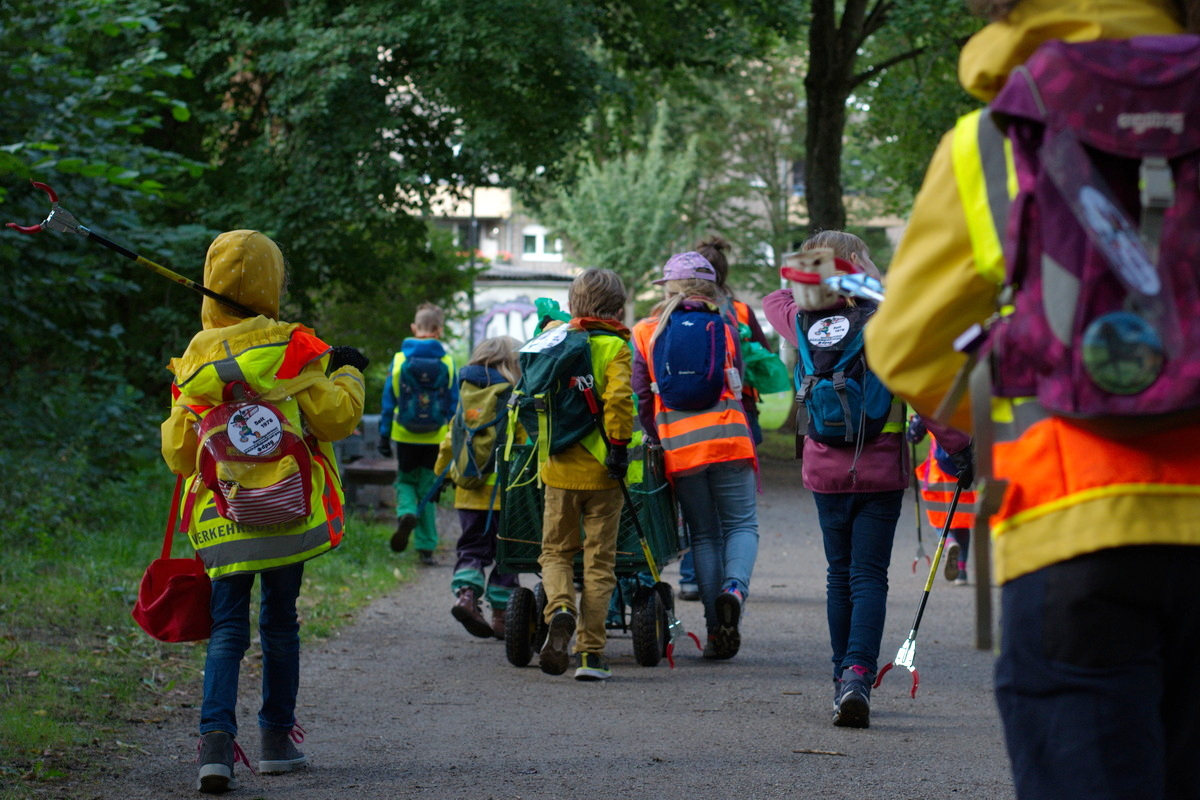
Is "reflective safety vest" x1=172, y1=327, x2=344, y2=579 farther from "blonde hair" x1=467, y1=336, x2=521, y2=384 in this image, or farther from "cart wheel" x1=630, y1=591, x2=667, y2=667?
"blonde hair" x1=467, y1=336, x2=521, y2=384

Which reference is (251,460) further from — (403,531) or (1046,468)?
(403,531)

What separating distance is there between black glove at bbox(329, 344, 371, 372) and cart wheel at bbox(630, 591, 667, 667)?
106 inches

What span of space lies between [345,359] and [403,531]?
6.21 m

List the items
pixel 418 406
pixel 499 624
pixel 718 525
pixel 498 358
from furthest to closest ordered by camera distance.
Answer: pixel 418 406, pixel 498 358, pixel 499 624, pixel 718 525

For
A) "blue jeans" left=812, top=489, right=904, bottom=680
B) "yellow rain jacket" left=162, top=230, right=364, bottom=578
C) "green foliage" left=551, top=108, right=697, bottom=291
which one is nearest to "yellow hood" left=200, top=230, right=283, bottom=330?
"yellow rain jacket" left=162, top=230, right=364, bottom=578

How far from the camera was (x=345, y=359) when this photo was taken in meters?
5.25

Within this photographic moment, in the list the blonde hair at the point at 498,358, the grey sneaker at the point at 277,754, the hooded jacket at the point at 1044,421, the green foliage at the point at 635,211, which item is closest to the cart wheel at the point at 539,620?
the blonde hair at the point at 498,358

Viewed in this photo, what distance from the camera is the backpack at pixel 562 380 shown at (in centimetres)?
705

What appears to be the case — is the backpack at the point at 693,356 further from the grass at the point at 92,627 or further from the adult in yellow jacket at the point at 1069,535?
the adult in yellow jacket at the point at 1069,535

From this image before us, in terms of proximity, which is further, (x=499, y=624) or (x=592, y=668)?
(x=499, y=624)

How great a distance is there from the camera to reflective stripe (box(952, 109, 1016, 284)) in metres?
Answer: 2.22

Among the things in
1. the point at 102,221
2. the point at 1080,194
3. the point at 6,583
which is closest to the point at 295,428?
the point at 1080,194

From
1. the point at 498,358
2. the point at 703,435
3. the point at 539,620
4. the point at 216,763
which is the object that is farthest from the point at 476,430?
the point at 216,763

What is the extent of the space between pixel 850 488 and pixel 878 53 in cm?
2062
